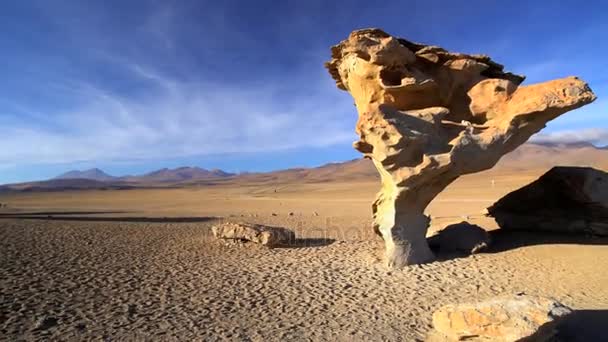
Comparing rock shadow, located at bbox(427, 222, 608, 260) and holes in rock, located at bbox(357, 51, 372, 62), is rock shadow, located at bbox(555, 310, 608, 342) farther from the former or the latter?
holes in rock, located at bbox(357, 51, 372, 62)

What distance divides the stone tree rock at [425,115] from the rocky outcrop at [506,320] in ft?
14.4

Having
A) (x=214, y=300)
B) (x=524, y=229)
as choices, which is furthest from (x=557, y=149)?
(x=214, y=300)

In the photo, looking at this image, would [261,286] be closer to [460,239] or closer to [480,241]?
[460,239]

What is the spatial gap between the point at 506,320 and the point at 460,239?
7.10 meters

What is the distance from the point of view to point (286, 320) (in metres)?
6.79

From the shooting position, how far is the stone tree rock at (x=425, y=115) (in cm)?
959

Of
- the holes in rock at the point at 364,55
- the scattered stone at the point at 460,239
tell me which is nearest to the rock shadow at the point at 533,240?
the scattered stone at the point at 460,239

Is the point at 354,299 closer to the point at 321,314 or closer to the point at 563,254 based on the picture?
the point at 321,314

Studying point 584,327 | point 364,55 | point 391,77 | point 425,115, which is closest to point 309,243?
point 425,115

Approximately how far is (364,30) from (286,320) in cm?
805

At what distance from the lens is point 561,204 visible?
1336 centimetres

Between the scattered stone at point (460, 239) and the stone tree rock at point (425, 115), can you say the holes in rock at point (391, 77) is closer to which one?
the stone tree rock at point (425, 115)

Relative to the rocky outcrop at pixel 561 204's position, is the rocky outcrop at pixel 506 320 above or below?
below

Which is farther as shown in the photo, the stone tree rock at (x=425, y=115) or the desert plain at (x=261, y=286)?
the stone tree rock at (x=425, y=115)
